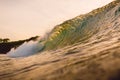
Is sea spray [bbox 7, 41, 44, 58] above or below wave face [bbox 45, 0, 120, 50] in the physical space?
below

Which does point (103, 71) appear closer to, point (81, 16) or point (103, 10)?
point (103, 10)

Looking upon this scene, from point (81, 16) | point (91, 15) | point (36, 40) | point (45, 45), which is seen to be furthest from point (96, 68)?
point (36, 40)

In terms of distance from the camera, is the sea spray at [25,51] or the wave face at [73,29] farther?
the wave face at [73,29]

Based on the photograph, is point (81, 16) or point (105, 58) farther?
point (81, 16)

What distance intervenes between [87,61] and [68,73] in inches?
17.7

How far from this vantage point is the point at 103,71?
2.98m

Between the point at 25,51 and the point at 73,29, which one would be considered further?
the point at 73,29

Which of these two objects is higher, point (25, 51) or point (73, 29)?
point (73, 29)

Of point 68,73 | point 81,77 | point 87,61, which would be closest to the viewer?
point 81,77

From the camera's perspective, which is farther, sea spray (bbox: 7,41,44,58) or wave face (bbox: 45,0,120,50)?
wave face (bbox: 45,0,120,50)

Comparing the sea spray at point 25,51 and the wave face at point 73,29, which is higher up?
the wave face at point 73,29

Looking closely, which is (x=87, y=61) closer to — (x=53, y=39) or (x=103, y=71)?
(x=103, y=71)

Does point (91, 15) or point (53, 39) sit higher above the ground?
point (91, 15)

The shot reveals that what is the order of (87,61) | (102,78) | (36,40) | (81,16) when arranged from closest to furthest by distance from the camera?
(102,78) < (87,61) < (81,16) < (36,40)
